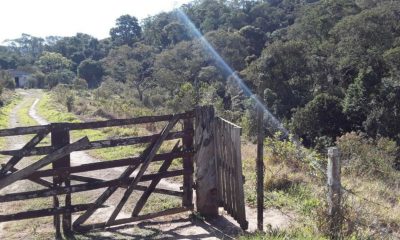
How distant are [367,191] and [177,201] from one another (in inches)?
133

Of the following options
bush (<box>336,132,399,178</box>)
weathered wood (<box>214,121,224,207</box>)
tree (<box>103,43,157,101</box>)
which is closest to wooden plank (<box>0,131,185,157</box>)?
weathered wood (<box>214,121,224,207</box>)

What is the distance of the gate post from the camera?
6359mm

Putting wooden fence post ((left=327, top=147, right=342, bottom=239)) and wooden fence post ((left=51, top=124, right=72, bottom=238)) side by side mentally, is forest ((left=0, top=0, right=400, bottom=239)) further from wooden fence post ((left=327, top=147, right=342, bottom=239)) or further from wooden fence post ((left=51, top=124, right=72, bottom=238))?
wooden fence post ((left=51, top=124, right=72, bottom=238))

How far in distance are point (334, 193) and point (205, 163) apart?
2.05m

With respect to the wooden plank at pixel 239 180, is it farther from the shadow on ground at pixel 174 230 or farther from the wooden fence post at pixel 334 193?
the wooden fence post at pixel 334 193

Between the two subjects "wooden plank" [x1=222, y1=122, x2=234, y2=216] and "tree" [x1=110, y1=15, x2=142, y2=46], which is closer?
"wooden plank" [x1=222, y1=122, x2=234, y2=216]

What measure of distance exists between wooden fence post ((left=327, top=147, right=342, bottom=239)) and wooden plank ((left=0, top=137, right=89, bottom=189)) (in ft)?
10.4

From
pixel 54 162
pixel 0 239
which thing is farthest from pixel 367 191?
pixel 0 239

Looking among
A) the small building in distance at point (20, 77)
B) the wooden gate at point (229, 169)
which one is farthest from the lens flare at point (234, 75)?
the small building in distance at point (20, 77)

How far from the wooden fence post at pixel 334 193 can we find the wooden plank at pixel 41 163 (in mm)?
3184

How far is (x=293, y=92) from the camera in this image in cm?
3616

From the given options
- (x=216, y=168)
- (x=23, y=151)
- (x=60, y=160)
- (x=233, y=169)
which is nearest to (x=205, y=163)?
(x=216, y=168)

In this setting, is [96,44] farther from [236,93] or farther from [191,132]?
[191,132]

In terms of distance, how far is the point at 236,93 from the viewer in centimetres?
4081
